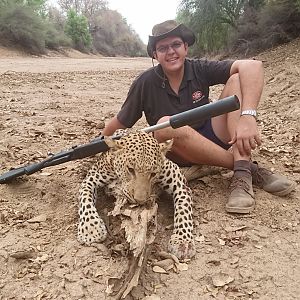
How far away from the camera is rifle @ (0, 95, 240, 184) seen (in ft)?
10.9

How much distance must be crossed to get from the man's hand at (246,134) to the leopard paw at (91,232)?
1300 mm

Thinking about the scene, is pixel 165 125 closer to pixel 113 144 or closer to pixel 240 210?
pixel 113 144

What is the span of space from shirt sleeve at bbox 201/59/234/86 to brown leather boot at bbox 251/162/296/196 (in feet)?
2.84

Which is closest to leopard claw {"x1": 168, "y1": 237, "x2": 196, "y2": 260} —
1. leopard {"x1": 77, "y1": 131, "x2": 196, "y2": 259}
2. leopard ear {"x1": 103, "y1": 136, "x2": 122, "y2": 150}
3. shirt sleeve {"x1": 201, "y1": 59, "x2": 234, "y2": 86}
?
leopard {"x1": 77, "y1": 131, "x2": 196, "y2": 259}

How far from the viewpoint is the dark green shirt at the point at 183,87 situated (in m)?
4.19

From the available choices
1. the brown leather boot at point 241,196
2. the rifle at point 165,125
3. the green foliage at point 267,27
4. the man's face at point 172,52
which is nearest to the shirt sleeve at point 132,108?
the man's face at point 172,52

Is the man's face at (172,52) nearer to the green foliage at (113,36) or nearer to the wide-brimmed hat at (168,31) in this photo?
the wide-brimmed hat at (168,31)

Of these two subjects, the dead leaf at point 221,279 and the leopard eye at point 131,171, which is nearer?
the dead leaf at point 221,279

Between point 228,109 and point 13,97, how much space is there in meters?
5.96

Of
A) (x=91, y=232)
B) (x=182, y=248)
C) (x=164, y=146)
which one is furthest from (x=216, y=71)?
(x=91, y=232)

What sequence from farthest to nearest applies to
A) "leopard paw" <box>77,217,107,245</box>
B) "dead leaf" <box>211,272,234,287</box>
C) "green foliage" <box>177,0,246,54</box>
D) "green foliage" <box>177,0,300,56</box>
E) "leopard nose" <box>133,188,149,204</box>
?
1. "green foliage" <box>177,0,246,54</box>
2. "green foliage" <box>177,0,300,56</box>
3. "leopard paw" <box>77,217,107,245</box>
4. "leopard nose" <box>133,188,149,204</box>
5. "dead leaf" <box>211,272,234,287</box>

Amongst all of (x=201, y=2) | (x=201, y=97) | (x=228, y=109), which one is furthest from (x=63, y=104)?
(x=201, y=2)

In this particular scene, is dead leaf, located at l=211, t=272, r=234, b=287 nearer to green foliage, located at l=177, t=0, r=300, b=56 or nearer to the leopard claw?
the leopard claw

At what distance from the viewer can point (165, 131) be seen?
149 inches
